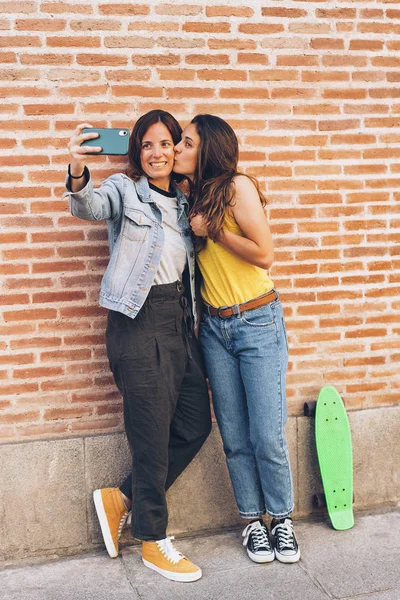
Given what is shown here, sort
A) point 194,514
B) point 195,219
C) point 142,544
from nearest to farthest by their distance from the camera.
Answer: point 195,219 → point 142,544 → point 194,514

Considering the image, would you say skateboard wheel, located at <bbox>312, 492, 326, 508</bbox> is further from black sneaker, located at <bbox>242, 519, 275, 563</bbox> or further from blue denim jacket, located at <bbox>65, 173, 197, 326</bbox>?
blue denim jacket, located at <bbox>65, 173, 197, 326</bbox>

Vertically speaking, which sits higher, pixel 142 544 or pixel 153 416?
pixel 153 416

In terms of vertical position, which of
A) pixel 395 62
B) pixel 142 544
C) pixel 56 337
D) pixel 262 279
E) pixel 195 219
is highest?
pixel 395 62

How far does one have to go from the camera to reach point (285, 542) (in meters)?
3.89

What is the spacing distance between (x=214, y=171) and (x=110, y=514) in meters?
1.84

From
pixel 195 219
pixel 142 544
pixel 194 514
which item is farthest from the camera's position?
pixel 194 514

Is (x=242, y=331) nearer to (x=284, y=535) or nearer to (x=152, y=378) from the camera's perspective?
(x=152, y=378)

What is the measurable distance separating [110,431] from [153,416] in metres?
0.55

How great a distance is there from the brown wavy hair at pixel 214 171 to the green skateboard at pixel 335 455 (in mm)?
1229

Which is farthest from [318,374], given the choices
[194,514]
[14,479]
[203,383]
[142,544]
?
[14,479]

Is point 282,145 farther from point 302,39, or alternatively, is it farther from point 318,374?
point 318,374

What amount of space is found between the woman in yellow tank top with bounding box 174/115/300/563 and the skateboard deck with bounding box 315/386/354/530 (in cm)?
36

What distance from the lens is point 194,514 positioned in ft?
13.9

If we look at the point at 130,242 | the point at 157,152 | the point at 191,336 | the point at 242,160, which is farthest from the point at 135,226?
the point at 242,160
